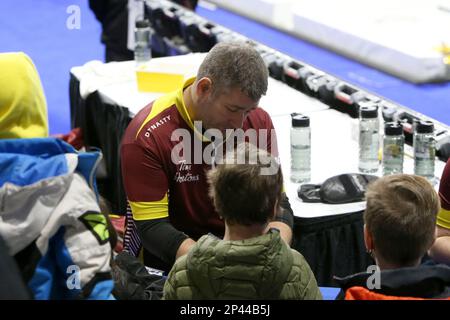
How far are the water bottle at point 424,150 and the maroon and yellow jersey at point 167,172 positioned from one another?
0.94 meters

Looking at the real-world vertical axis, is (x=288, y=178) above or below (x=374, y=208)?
below

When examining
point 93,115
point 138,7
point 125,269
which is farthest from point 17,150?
point 138,7

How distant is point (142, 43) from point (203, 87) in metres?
2.60

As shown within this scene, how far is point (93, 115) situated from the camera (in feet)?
16.7

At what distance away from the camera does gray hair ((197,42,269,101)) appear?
2879mm

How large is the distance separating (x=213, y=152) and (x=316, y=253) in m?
0.75

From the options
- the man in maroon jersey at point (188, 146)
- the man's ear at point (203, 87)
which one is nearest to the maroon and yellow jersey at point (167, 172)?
the man in maroon jersey at point (188, 146)

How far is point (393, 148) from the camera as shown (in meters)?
3.77

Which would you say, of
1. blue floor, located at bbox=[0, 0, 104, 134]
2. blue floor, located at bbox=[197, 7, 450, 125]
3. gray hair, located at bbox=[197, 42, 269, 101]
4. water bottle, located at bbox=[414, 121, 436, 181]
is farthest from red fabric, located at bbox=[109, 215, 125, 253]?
blue floor, located at bbox=[197, 7, 450, 125]

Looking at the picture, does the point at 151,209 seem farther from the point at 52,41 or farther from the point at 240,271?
the point at 52,41

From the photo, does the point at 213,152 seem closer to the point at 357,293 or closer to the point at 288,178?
the point at 288,178

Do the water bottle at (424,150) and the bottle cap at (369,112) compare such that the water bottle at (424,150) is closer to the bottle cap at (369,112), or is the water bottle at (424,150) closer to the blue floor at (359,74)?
the bottle cap at (369,112)

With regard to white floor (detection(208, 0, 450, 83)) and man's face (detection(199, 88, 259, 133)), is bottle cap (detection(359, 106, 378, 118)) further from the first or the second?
white floor (detection(208, 0, 450, 83))

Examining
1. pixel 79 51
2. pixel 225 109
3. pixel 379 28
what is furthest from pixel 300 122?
pixel 79 51
